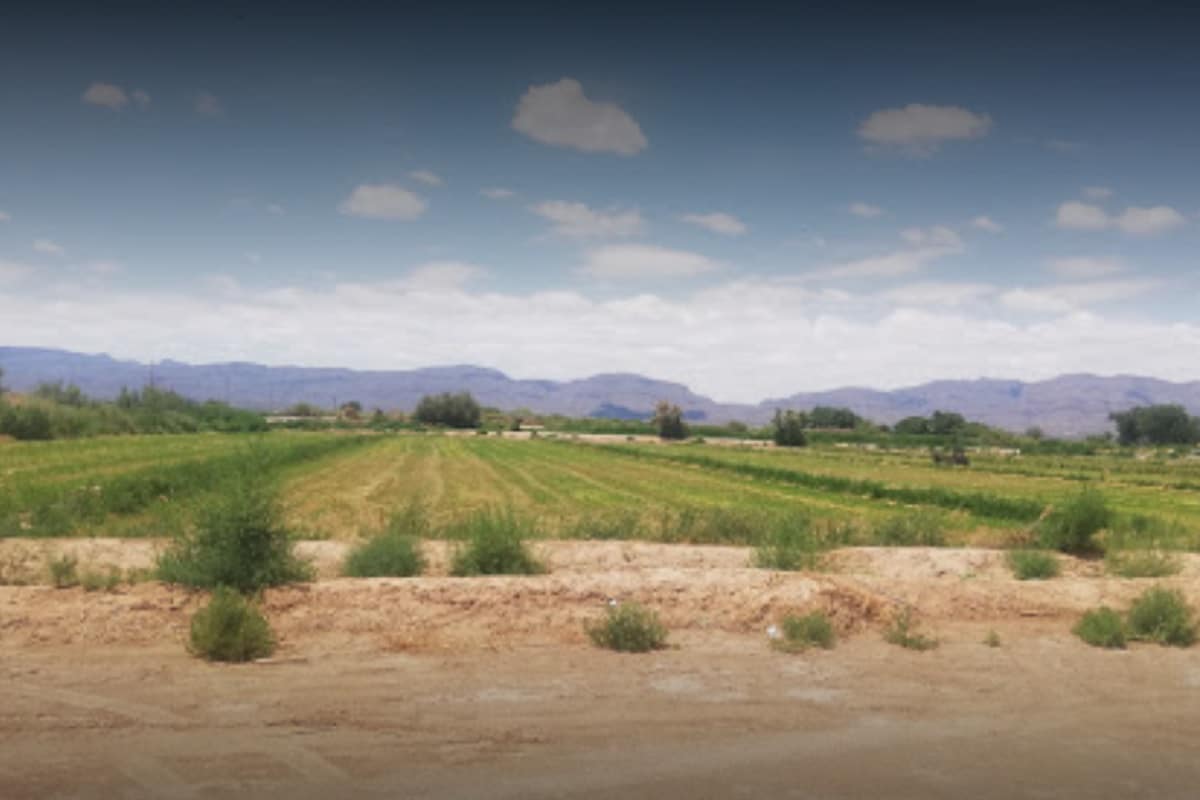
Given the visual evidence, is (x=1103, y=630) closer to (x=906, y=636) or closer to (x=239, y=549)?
(x=906, y=636)

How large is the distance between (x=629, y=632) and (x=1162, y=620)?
27.8 feet

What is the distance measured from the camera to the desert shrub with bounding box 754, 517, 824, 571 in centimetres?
1748

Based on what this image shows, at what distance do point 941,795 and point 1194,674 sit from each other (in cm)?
651

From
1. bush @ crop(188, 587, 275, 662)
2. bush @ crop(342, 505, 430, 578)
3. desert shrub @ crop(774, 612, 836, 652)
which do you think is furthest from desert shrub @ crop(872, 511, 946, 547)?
bush @ crop(188, 587, 275, 662)

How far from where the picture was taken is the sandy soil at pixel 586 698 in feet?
26.5

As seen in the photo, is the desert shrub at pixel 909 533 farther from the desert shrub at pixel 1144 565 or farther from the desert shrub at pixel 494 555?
the desert shrub at pixel 494 555

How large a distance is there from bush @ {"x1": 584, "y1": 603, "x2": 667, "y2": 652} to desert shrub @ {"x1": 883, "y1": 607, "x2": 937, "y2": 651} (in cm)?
348

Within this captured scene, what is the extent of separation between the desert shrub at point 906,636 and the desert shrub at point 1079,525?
9.43 m

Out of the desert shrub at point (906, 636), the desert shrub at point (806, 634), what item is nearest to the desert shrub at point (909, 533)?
the desert shrub at point (906, 636)

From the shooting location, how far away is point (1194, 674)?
11984mm

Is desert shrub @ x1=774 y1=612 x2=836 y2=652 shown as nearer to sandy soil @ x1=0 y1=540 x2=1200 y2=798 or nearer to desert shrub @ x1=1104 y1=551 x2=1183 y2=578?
sandy soil @ x1=0 y1=540 x2=1200 y2=798

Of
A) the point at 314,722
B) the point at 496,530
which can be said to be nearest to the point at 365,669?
the point at 314,722

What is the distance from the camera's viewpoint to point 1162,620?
13.7 meters

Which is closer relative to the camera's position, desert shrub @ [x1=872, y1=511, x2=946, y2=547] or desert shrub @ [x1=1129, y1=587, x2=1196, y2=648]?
desert shrub @ [x1=1129, y1=587, x2=1196, y2=648]
